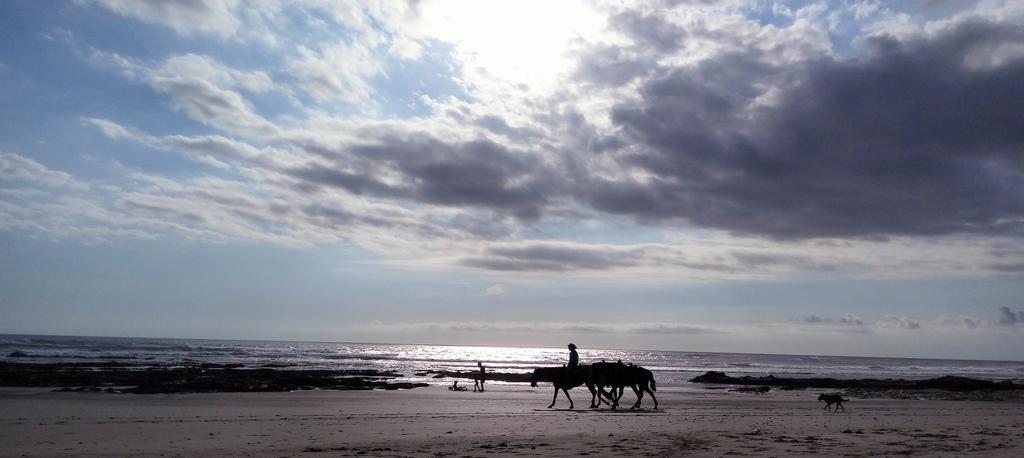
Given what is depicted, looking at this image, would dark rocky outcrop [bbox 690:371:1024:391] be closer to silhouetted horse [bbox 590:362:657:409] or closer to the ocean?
the ocean

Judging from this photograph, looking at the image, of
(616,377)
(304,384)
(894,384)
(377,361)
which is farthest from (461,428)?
(377,361)

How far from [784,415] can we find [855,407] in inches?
245

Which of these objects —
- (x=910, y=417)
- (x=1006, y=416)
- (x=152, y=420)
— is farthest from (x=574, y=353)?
(x=1006, y=416)

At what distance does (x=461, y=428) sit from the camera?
15.6 m

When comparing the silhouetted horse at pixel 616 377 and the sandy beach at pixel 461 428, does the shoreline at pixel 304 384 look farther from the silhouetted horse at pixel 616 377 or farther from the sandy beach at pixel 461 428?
the silhouetted horse at pixel 616 377

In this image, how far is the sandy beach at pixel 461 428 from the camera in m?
11.8

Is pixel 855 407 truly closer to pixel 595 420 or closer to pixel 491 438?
pixel 595 420

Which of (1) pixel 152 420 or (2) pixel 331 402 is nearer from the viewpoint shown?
(1) pixel 152 420

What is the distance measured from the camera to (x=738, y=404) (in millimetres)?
26312

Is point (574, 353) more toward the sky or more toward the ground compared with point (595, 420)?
more toward the sky

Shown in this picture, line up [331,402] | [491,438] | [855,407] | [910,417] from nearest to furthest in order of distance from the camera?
[491,438]
[910,417]
[331,402]
[855,407]

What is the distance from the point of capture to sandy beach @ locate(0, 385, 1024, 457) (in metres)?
11.8

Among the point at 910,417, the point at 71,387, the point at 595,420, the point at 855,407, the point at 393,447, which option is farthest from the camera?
the point at 71,387

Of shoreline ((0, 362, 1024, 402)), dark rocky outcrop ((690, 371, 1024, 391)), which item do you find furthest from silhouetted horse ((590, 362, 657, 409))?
dark rocky outcrop ((690, 371, 1024, 391))
